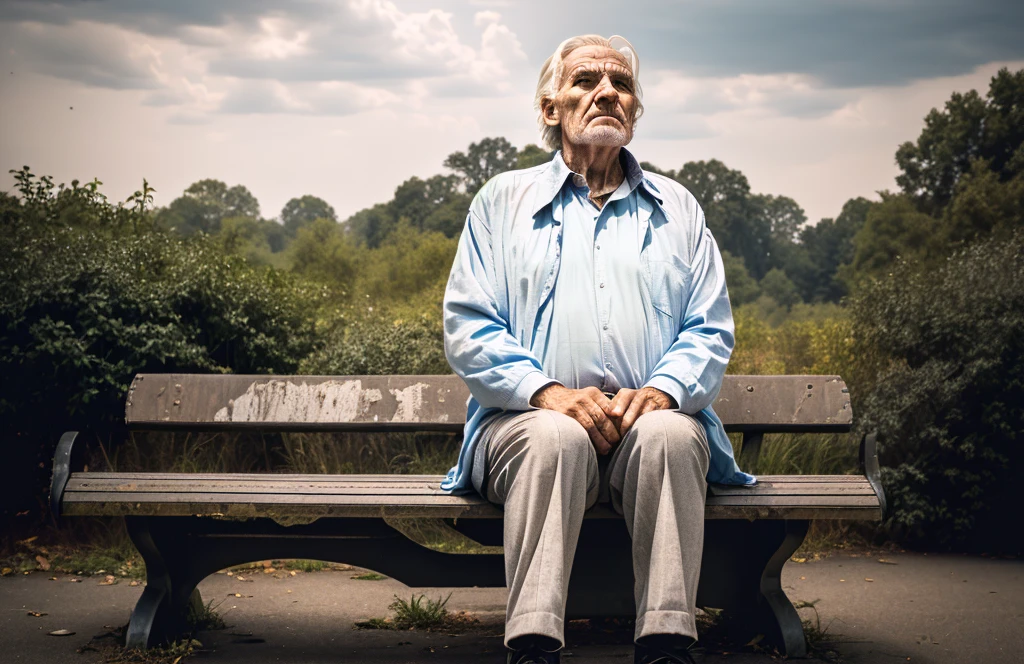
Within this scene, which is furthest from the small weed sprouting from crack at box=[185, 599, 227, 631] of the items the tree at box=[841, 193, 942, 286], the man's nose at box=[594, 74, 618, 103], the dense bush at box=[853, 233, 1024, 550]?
the tree at box=[841, 193, 942, 286]

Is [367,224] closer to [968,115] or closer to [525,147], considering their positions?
[525,147]

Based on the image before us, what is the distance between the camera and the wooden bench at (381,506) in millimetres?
3174

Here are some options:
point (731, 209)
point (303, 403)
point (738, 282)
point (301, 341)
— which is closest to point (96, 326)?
point (301, 341)

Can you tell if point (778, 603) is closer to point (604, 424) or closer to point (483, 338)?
point (604, 424)

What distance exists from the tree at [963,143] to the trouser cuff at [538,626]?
32.2 feet

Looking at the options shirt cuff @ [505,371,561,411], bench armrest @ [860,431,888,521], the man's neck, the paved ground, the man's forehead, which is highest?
the man's forehead

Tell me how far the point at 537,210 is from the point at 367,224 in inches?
570

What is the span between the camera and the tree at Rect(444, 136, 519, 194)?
47.9ft

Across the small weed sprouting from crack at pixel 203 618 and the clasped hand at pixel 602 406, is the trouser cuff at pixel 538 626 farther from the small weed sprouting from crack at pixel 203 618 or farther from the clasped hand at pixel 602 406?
the small weed sprouting from crack at pixel 203 618

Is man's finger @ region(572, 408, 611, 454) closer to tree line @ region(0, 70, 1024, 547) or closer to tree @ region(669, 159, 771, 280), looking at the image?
tree line @ region(0, 70, 1024, 547)

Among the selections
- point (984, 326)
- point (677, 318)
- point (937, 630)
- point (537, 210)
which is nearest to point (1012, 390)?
Answer: point (984, 326)

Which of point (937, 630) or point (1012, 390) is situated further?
point (1012, 390)

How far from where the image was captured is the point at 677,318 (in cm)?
337

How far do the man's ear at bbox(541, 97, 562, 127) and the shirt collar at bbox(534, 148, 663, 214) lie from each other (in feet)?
0.37
